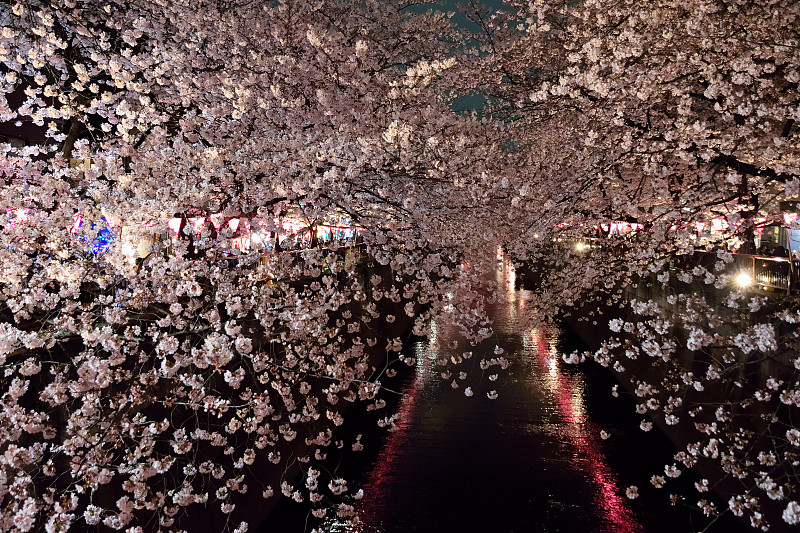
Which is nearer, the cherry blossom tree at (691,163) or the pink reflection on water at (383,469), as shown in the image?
the cherry blossom tree at (691,163)

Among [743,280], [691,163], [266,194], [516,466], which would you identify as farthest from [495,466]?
[266,194]

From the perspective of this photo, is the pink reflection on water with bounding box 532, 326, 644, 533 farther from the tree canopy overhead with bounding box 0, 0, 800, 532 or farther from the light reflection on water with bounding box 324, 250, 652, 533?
the tree canopy overhead with bounding box 0, 0, 800, 532

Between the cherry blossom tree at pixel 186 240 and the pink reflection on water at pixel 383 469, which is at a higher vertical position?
the cherry blossom tree at pixel 186 240

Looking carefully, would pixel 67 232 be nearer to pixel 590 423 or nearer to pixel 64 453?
pixel 64 453

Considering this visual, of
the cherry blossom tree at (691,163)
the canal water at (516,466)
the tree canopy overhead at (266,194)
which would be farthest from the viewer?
the canal water at (516,466)

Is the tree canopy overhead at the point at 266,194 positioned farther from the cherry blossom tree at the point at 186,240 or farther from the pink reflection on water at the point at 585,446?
the pink reflection on water at the point at 585,446

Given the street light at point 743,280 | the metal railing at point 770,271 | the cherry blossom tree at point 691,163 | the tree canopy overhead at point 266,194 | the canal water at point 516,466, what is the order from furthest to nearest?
the canal water at point 516,466
the street light at point 743,280
the metal railing at point 770,271
the cherry blossom tree at point 691,163
the tree canopy overhead at point 266,194

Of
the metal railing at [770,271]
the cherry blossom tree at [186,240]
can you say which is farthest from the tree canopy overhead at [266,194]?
the metal railing at [770,271]

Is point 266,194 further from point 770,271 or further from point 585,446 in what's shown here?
point 585,446
